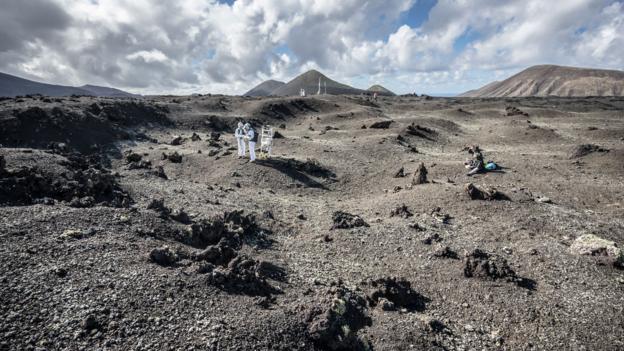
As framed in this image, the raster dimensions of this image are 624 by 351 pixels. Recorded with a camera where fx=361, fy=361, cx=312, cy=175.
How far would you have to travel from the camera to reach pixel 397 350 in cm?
664

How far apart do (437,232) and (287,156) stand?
11943 mm

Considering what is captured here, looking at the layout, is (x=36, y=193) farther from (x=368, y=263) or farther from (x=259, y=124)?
(x=259, y=124)

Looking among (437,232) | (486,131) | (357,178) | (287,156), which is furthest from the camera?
(486,131)

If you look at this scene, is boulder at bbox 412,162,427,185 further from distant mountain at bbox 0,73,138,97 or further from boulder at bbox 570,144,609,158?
distant mountain at bbox 0,73,138,97

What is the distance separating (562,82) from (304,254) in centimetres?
18255

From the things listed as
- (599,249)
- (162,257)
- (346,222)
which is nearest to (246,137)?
(346,222)

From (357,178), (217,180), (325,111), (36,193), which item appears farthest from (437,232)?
(325,111)

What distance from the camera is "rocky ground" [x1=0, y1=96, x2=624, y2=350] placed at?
6266mm

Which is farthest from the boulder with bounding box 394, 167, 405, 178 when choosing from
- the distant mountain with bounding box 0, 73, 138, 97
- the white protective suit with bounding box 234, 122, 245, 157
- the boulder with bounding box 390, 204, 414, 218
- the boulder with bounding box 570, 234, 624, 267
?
the distant mountain with bounding box 0, 73, 138, 97

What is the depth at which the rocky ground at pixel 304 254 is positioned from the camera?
6266 millimetres

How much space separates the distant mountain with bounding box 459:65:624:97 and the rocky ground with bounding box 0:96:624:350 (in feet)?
502

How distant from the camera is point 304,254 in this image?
35.0ft

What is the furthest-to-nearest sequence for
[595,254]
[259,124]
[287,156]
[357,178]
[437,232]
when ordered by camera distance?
[259,124] < [287,156] < [357,178] < [437,232] < [595,254]

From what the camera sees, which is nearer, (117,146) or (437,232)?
(437,232)
